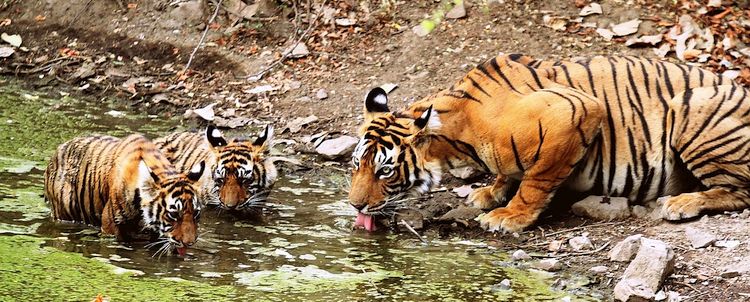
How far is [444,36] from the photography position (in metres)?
10.1

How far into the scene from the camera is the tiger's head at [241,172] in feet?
22.9

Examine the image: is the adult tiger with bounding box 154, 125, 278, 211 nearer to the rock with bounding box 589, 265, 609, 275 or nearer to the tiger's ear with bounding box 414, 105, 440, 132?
the tiger's ear with bounding box 414, 105, 440, 132

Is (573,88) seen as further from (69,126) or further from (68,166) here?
(69,126)

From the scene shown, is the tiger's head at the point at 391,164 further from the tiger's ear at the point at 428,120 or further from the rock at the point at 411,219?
the rock at the point at 411,219

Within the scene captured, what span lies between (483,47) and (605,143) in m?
3.15

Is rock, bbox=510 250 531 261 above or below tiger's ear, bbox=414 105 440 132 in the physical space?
below

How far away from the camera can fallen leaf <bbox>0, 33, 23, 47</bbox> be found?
37.5ft

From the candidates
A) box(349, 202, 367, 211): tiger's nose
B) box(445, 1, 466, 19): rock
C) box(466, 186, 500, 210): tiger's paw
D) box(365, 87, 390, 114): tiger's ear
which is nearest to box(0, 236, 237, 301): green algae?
box(349, 202, 367, 211): tiger's nose

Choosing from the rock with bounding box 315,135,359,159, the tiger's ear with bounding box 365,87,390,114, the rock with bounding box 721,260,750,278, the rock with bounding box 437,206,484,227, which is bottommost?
the rock with bounding box 721,260,750,278

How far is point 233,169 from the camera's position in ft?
23.0

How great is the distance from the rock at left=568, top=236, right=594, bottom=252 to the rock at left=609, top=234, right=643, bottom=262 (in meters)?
0.25

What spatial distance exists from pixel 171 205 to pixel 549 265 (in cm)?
211

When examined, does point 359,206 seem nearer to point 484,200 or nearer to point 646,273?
point 484,200

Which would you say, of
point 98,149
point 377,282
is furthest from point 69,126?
point 377,282
